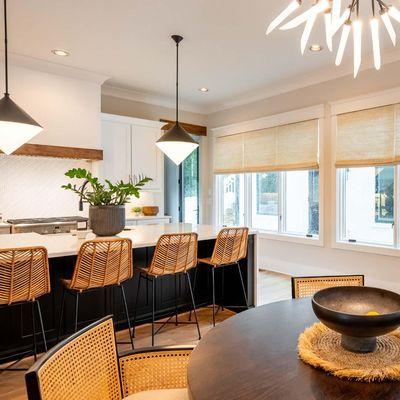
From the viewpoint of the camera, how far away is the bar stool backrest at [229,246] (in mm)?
3002

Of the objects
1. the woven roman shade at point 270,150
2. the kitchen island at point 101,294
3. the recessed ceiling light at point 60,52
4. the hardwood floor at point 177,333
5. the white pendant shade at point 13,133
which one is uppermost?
the recessed ceiling light at point 60,52

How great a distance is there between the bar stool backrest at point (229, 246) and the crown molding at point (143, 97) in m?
3.36

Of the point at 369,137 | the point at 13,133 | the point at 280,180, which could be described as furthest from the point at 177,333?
the point at 369,137

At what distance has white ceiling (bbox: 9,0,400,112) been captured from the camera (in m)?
2.99

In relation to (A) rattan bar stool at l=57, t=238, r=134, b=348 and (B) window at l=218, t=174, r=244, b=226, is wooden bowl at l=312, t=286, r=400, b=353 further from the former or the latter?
(B) window at l=218, t=174, r=244, b=226

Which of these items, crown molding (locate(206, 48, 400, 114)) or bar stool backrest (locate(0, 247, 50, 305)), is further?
crown molding (locate(206, 48, 400, 114))

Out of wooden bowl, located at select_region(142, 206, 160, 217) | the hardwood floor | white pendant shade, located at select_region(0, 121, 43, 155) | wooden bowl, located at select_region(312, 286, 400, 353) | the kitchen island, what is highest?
white pendant shade, located at select_region(0, 121, 43, 155)

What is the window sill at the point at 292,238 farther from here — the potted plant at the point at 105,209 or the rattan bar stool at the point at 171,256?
the potted plant at the point at 105,209

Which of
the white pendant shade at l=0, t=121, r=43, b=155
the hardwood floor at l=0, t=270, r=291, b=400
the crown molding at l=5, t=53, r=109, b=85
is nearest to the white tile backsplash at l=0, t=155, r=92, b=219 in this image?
the crown molding at l=5, t=53, r=109, b=85

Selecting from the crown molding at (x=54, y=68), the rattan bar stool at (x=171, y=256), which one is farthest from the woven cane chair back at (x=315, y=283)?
the crown molding at (x=54, y=68)

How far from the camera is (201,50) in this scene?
3879 mm

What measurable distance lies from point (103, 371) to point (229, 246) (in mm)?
2042

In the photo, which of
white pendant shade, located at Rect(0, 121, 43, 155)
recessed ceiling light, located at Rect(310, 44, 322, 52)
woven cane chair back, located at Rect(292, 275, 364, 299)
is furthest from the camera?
recessed ceiling light, located at Rect(310, 44, 322, 52)

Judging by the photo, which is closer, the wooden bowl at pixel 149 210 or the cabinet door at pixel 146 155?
the cabinet door at pixel 146 155
